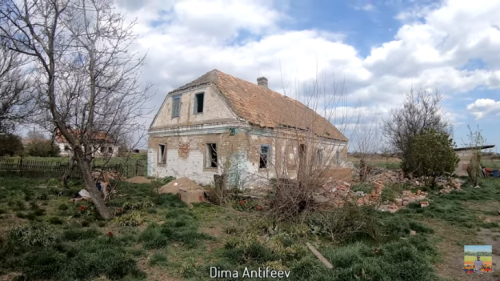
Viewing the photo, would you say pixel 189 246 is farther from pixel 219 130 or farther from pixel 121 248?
pixel 219 130

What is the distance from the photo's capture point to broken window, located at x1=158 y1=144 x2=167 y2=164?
1620 centimetres

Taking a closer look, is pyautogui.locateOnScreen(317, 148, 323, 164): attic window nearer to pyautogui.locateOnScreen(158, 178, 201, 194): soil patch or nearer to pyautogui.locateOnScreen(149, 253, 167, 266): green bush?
pyautogui.locateOnScreen(149, 253, 167, 266): green bush

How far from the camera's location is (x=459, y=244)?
18.4 ft

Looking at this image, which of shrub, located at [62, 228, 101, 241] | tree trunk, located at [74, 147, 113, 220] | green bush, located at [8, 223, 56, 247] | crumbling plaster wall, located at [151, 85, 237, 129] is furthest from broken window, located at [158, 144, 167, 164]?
green bush, located at [8, 223, 56, 247]

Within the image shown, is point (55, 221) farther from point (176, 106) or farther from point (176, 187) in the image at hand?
point (176, 106)

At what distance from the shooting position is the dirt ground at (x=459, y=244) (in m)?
4.20

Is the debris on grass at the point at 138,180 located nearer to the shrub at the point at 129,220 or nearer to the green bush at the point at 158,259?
the shrub at the point at 129,220

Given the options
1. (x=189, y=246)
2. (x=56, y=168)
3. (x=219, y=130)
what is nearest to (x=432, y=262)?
(x=189, y=246)

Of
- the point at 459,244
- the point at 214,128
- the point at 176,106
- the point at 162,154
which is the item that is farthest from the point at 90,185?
the point at 162,154

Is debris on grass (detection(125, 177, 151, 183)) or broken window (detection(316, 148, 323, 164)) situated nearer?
broken window (detection(316, 148, 323, 164))

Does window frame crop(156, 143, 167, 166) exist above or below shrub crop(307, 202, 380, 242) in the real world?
above

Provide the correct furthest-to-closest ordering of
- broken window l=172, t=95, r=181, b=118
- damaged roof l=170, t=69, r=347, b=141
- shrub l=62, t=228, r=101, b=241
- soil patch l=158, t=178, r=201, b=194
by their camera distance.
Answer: broken window l=172, t=95, r=181, b=118, damaged roof l=170, t=69, r=347, b=141, soil patch l=158, t=178, r=201, b=194, shrub l=62, t=228, r=101, b=241

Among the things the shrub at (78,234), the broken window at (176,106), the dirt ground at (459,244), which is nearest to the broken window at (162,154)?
the broken window at (176,106)

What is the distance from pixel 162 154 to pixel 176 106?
3023mm
